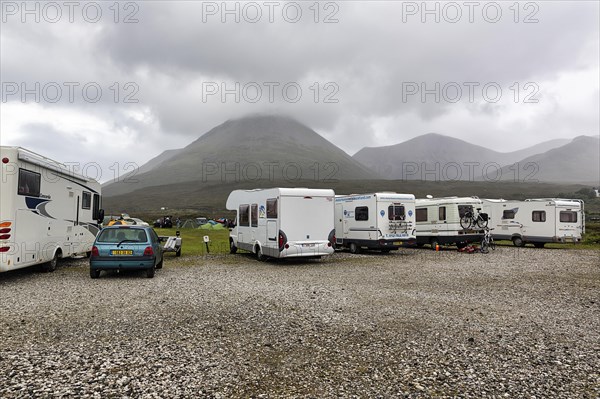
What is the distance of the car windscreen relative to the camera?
12.4m

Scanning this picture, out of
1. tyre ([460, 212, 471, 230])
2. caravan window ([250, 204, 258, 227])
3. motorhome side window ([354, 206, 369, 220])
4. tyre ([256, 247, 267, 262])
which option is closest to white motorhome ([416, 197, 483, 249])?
tyre ([460, 212, 471, 230])

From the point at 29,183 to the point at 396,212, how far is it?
615 inches

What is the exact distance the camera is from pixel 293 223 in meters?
16.3

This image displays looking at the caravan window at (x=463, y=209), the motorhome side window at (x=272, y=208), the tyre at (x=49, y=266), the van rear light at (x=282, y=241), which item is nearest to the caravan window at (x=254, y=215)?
the motorhome side window at (x=272, y=208)

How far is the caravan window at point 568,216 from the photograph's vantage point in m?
25.0

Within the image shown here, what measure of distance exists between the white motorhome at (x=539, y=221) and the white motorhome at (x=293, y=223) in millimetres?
15897

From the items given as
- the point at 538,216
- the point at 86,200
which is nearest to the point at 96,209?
the point at 86,200

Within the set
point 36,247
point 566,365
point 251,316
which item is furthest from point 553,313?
point 36,247

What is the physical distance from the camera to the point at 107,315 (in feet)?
25.5

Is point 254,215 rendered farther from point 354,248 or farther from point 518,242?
point 518,242

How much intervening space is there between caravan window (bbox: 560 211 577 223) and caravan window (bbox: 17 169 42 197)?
1065 inches

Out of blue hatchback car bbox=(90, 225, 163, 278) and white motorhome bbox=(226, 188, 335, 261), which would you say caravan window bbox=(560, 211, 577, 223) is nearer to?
white motorhome bbox=(226, 188, 335, 261)

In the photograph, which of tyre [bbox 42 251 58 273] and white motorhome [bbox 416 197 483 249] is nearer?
tyre [bbox 42 251 58 273]

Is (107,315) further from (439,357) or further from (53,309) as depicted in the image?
(439,357)
